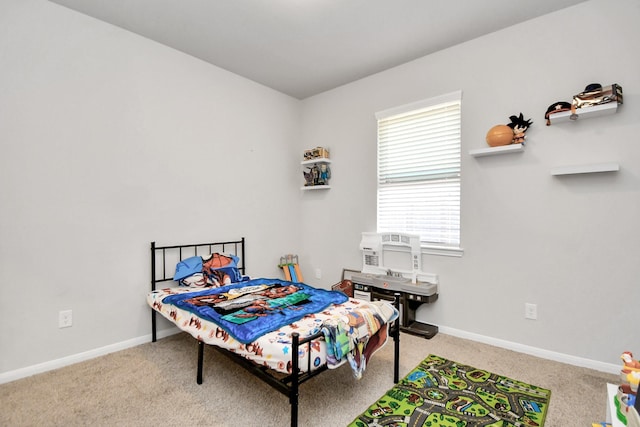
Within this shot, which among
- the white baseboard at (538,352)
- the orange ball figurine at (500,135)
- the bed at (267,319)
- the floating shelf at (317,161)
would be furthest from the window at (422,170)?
the bed at (267,319)

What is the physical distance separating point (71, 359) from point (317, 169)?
122 inches

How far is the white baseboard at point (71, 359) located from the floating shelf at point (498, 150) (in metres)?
3.36

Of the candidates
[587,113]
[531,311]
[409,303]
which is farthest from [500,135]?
[409,303]

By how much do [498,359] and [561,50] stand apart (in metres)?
2.54

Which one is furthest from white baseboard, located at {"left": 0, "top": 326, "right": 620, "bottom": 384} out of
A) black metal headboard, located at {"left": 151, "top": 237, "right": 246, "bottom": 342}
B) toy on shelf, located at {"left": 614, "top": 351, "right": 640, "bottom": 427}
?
toy on shelf, located at {"left": 614, "top": 351, "right": 640, "bottom": 427}

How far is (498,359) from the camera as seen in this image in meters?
2.47

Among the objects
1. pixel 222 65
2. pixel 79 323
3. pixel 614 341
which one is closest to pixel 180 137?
pixel 222 65

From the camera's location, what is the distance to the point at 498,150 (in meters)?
2.60

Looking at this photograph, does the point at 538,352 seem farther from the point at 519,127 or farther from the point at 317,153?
the point at 317,153

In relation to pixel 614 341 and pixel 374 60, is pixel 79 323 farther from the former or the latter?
pixel 614 341

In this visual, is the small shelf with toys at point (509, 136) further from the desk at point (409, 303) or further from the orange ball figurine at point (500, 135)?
the desk at point (409, 303)

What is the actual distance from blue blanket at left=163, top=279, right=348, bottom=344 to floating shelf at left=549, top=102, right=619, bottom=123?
2.18 m

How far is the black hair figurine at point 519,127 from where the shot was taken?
2.55 m

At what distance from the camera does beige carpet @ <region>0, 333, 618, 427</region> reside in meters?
1.76
